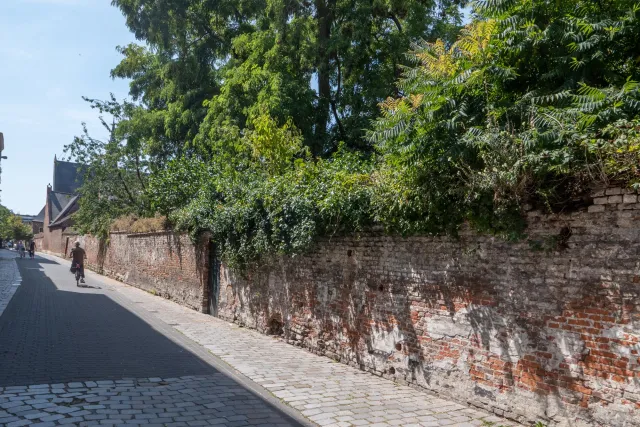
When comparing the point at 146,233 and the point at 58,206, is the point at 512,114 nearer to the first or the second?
the point at 146,233

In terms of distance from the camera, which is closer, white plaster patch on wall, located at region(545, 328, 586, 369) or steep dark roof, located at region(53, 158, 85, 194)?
white plaster patch on wall, located at region(545, 328, 586, 369)

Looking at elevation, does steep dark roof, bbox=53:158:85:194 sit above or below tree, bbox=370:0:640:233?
above

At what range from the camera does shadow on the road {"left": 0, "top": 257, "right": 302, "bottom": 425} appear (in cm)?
729

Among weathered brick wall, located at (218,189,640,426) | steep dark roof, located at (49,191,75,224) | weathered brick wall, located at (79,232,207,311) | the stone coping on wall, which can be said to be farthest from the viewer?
steep dark roof, located at (49,191,75,224)

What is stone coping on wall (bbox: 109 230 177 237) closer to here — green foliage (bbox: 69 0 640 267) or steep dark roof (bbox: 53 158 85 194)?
green foliage (bbox: 69 0 640 267)

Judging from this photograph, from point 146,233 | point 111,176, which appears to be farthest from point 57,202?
point 146,233

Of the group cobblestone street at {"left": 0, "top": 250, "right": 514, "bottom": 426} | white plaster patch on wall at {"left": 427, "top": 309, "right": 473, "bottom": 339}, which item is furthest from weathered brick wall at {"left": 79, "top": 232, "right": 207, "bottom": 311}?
white plaster patch on wall at {"left": 427, "top": 309, "right": 473, "bottom": 339}

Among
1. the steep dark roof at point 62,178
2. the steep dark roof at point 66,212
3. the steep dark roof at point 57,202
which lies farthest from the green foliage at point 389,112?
the steep dark roof at point 62,178

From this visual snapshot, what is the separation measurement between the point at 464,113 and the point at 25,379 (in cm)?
652

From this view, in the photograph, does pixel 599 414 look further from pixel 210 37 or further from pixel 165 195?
pixel 210 37

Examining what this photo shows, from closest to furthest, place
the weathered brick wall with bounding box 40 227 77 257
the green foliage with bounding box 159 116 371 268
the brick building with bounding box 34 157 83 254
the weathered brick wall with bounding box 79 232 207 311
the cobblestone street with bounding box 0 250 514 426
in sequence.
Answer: the cobblestone street with bounding box 0 250 514 426
the green foliage with bounding box 159 116 371 268
the weathered brick wall with bounding box 79 232 207 311
the weathered brick wall with bounding box 40 227 77 257
the brick building with bounding box 34 157 83 254

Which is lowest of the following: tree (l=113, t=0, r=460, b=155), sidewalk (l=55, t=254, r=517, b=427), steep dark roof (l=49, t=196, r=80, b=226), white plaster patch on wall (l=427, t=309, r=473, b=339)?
sidewalk (l=55, t=254, r=517, b=427)

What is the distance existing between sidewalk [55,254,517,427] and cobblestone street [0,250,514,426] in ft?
0.04

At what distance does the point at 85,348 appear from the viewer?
907 centimetres
